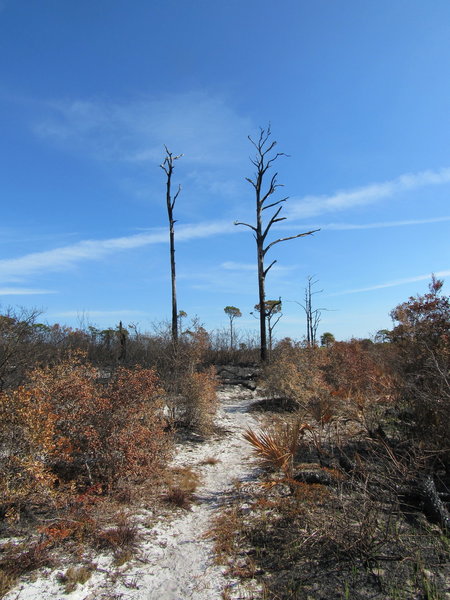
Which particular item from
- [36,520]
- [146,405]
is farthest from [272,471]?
[36,520]

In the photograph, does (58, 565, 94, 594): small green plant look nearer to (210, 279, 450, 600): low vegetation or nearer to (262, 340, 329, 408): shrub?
(210, 279, 450, 600): low vegetation

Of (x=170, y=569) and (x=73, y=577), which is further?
(x=170, y=569)

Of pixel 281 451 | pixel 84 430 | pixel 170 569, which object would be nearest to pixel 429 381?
pixel 281 451

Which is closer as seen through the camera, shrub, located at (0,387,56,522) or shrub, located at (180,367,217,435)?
shrub, located at (0,387,56,522)

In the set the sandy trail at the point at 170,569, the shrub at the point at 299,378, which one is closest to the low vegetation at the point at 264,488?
the sandy trail at the point at 170,569

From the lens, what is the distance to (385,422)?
7.85 metres

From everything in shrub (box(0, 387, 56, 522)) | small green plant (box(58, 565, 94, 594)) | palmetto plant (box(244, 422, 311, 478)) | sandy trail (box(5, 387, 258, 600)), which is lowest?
sandy trail (box(5, 387, 258, 600))

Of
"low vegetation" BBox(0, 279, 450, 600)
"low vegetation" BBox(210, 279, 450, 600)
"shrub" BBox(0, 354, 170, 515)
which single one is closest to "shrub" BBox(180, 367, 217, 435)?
"low vegetation" BBox(0, 279, 450, 600)

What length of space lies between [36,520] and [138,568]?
1.45 m

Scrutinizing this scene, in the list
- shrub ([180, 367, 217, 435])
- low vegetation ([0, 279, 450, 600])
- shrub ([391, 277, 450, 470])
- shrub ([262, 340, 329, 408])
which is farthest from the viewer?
shrub ([262, 340, 329, 408])

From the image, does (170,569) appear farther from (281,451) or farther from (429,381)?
(429,381)

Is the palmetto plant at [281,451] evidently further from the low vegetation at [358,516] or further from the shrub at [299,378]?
the shrub at [299,378]

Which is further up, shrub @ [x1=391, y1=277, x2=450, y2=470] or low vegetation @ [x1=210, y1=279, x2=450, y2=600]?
shrub @ [x1=391, y1=277, x2=450, y2=470]

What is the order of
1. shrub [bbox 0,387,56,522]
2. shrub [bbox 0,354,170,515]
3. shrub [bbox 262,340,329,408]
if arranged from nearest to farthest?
shrub [bbox 0,387,56,522]
shrub [bbox 0,354,170,515]
shrub [bbox 262,340,329,408]
